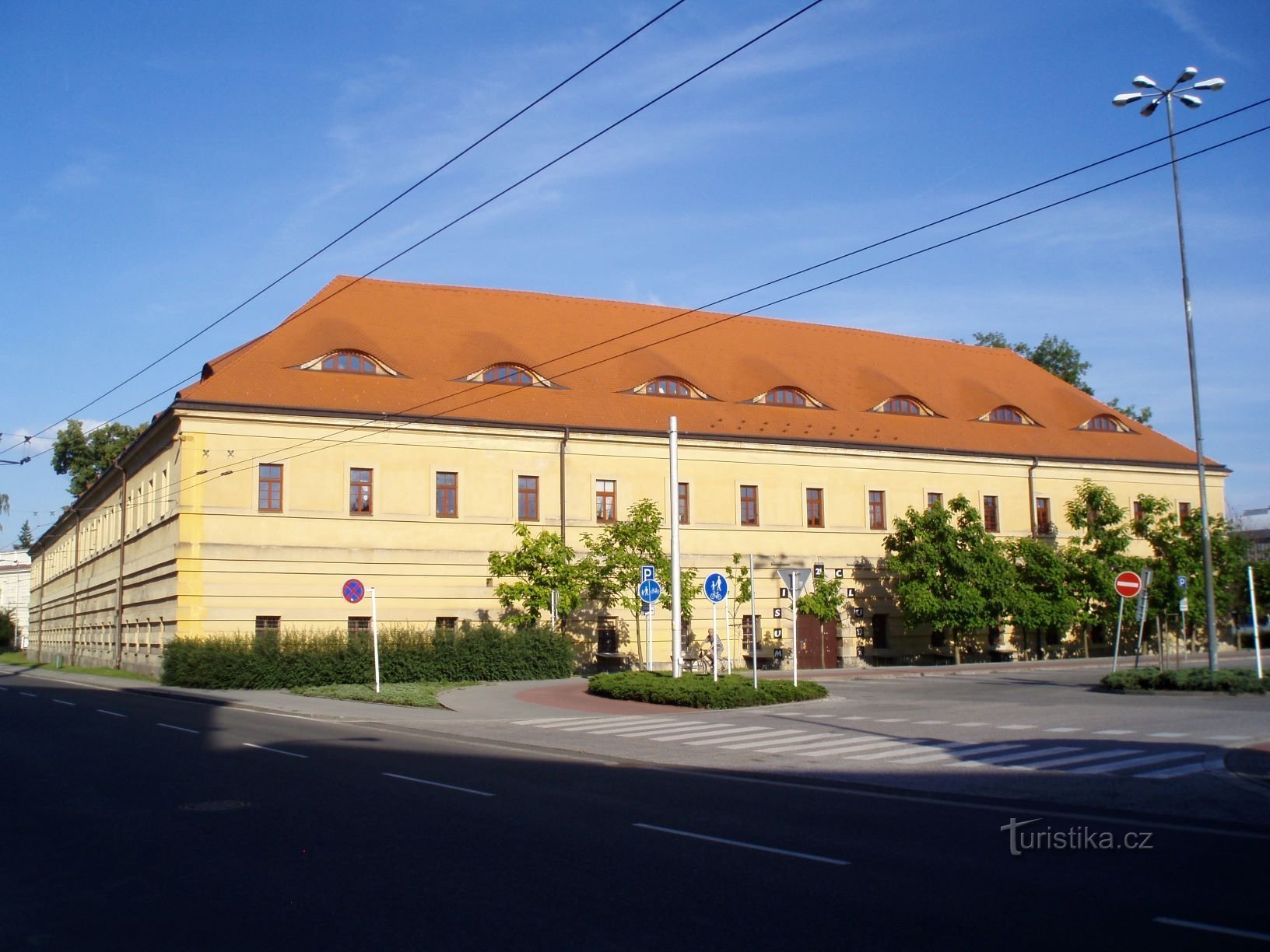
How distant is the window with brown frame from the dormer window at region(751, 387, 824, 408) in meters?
3.96

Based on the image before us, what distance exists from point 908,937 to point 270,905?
3970 mm

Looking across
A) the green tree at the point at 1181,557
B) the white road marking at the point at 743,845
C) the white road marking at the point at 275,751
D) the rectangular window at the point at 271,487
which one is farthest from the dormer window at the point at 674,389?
the white road marking at the point at 743,845

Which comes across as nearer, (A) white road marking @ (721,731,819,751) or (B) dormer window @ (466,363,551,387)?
(A) white road marking @ (721,731,819,751)

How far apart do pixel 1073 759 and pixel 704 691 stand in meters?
10.8

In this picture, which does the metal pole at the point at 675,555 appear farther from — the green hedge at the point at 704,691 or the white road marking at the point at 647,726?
the white road marking at the point at 647,726

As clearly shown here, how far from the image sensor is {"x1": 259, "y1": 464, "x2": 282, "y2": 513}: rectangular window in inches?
1537

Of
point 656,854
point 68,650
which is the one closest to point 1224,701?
point 656,854

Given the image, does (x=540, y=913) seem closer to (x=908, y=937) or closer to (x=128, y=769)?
(x=908, y=937)

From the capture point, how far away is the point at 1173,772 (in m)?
14.5

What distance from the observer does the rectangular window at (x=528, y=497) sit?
42688 mm

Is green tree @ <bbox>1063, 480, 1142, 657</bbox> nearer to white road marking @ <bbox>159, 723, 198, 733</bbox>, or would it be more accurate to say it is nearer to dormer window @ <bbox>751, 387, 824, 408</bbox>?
dormer window @ <bbox>751, 387, 824, 408</bbox>

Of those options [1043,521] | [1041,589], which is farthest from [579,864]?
[1043,521]

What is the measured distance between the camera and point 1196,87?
81.1ft

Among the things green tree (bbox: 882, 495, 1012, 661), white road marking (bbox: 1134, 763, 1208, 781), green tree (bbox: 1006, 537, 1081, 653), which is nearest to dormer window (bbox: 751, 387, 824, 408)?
green tree (bbox: 882, 495, 1012, 661)
